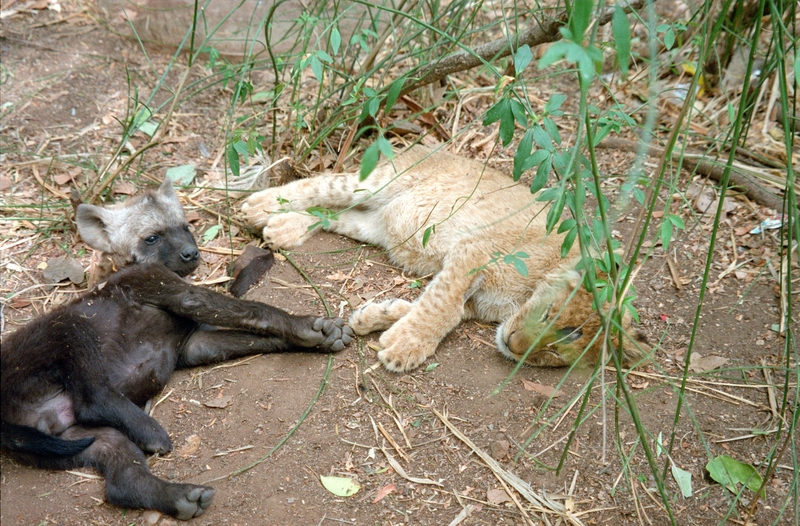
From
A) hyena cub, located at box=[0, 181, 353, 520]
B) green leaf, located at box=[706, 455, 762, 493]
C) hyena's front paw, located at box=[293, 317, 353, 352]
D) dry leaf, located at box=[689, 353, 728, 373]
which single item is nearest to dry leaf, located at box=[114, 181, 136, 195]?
hyena cub, located at box=[0, 181, 353, 520]

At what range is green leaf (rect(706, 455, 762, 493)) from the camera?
10.3 ft

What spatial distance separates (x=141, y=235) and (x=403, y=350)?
1871 mm

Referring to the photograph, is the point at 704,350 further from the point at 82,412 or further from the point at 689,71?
the point at 82,412

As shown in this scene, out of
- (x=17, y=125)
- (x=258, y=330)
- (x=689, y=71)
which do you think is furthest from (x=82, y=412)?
(x=689, y=71)

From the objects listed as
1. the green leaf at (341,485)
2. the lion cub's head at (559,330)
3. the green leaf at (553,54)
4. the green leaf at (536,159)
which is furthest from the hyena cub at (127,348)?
the green leaf at (553,54)

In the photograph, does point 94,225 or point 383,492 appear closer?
point 383,492

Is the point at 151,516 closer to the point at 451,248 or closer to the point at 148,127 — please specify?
the point at 451,248

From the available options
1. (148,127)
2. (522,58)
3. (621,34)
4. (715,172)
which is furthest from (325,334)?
(715,172)

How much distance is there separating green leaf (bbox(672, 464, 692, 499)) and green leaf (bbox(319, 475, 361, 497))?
4.99 ft

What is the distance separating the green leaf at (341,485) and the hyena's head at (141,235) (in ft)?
5.93

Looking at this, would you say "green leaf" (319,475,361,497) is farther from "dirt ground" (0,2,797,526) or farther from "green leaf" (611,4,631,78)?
"green leaf" (611,4,631,78)

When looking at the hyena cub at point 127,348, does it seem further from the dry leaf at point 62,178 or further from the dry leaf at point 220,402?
the dry leaf at point 62,178

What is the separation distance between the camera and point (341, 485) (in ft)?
9.99

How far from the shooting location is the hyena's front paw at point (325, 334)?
3.64 metres
